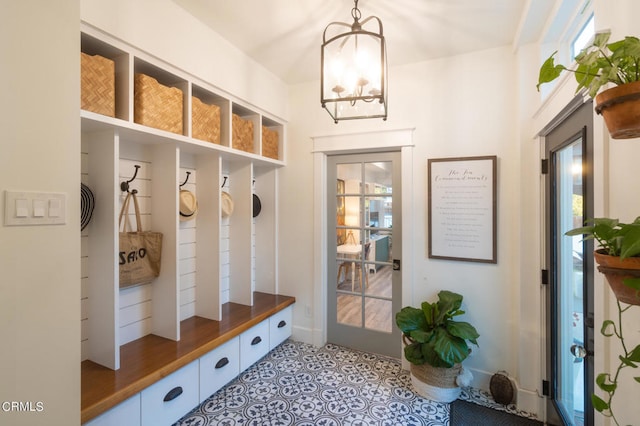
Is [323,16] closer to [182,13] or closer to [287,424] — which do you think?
[182,13]

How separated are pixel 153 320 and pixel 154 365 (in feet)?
1.55

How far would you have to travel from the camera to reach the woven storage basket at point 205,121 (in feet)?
6.83

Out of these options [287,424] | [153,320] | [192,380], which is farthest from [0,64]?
[287,424]

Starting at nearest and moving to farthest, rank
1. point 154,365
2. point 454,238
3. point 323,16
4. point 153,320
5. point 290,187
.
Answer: point 154,365 → point 323,16 → point 153,320 → point 454,238 → point 290,187

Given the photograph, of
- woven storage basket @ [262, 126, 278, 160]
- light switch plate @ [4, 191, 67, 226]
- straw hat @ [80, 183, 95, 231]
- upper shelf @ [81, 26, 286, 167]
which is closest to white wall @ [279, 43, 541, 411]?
woven storage basket @ [262, 126, 278, 160]

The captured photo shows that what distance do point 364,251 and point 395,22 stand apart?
186 cm

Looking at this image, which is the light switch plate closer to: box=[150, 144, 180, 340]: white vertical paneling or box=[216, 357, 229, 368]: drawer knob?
box=[150, 144, 180, 340]: white vertical paneling

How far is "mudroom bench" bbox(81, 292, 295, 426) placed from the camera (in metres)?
1.50

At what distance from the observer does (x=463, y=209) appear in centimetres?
235

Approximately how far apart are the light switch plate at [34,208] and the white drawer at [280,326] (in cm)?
196

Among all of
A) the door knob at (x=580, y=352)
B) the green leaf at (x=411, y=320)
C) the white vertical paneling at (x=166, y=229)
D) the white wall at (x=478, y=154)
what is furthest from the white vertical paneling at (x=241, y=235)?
the door knob at (x=580, y=352)

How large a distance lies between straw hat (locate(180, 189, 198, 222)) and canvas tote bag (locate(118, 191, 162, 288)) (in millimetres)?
256

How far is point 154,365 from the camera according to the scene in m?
1.71

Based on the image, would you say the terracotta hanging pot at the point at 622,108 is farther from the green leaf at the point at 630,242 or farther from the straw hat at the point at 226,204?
the straw hat at the point at 226,204
